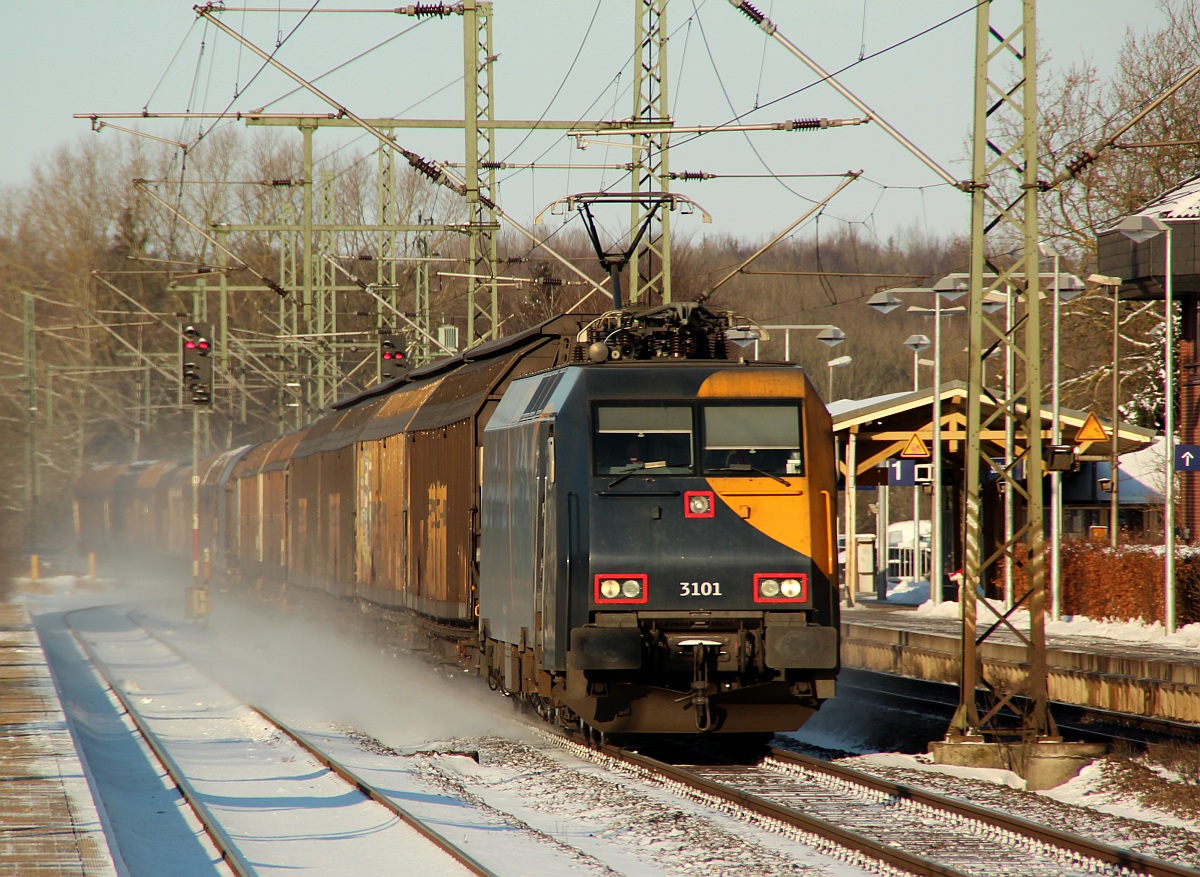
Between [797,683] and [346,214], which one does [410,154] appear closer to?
[797,683]

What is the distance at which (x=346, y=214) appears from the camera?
7194 centimetres

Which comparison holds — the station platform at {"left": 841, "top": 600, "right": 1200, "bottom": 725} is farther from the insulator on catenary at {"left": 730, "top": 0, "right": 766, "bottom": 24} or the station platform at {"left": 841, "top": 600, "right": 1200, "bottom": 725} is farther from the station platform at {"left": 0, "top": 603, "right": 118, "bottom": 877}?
the station platform at {"left": 0, "top": 603, "right": 118, "bottom": 877}

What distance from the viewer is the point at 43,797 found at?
36.2ft

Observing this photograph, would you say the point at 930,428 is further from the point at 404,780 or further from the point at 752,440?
the point at 404,780

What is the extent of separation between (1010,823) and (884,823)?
2.82ft

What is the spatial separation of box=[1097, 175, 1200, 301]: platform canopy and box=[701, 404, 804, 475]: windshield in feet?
73.3

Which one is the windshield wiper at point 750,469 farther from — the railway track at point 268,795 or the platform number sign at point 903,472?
the platform number sign at point 903,472

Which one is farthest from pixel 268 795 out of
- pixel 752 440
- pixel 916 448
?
pixel 916 448

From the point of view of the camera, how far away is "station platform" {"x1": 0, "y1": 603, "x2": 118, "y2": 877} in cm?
874

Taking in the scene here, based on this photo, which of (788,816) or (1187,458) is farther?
→ (1187,458)

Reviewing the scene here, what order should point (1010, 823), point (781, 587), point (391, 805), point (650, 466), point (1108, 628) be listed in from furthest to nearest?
point (1108, 628), point (650, 466), point (781, 587), point (391, 805), point (1010, 823)

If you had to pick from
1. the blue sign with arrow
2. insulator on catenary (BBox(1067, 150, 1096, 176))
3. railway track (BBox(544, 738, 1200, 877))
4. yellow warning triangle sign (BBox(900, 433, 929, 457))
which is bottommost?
railway track (BBox(544, 738, 1200, 877))

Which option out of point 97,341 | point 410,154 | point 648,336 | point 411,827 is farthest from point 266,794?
point 97,341

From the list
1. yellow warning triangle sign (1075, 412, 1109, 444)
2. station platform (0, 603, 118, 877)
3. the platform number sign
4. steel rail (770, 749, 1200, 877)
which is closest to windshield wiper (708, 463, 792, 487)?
steel rail (770, 749, 1200, 877)
